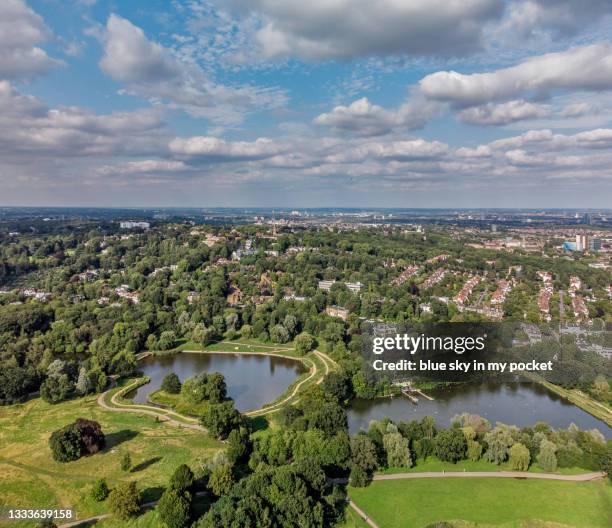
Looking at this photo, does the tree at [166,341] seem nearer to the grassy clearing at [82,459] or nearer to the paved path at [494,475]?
the grassy clearing at [82,459]

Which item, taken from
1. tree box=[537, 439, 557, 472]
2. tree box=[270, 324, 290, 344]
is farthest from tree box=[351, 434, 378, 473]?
tree box=[270, 324, 290, 344]

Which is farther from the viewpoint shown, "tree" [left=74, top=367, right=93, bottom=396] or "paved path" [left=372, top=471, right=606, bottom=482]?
"tree" [left=74, top=367, right=93, bottom=396]

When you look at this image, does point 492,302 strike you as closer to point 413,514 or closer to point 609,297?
point 609,297

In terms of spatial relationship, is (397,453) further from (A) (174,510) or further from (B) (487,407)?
(B) (487,407)

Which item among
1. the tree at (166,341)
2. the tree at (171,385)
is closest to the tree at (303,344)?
the tree at (166,341)

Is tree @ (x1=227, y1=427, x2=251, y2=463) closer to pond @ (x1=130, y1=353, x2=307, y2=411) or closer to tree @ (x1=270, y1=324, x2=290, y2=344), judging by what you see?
pond @ (x1=130, y1=353, x2=307, y2=411)

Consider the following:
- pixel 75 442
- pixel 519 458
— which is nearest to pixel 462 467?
pixel 519 458
